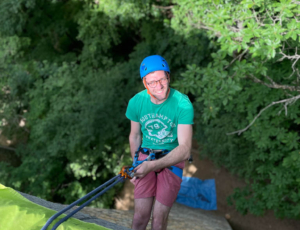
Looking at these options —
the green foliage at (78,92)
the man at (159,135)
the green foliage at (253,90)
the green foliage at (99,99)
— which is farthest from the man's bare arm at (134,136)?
the green foliage at (78,92)

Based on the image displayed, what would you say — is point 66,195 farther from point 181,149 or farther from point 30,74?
point 181,149

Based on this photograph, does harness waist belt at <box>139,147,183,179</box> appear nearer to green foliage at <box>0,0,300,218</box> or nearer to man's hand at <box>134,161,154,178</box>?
man's hand at <box>134,161,154,178</box>

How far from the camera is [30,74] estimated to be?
9250mm

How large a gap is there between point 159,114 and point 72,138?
591 centimetres

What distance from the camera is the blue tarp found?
26.6 ft

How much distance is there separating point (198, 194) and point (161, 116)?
6294 millimetres

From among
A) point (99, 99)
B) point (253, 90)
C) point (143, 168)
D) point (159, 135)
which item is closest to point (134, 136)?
point (159, 135)

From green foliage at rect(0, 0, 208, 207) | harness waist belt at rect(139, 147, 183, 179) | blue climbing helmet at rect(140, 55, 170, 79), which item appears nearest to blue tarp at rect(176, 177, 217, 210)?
green foliage at rect(0, 0, 208, 207)

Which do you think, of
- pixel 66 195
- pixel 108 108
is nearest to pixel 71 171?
pixel 66 195

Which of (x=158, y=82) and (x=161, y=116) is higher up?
(x=158, y=82)

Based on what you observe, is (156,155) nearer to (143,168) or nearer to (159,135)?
(159,135)

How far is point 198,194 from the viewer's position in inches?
324

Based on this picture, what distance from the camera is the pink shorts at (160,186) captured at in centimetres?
244

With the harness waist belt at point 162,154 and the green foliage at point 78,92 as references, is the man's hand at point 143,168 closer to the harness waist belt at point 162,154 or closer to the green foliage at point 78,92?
the harness waist belt at point 162,154
